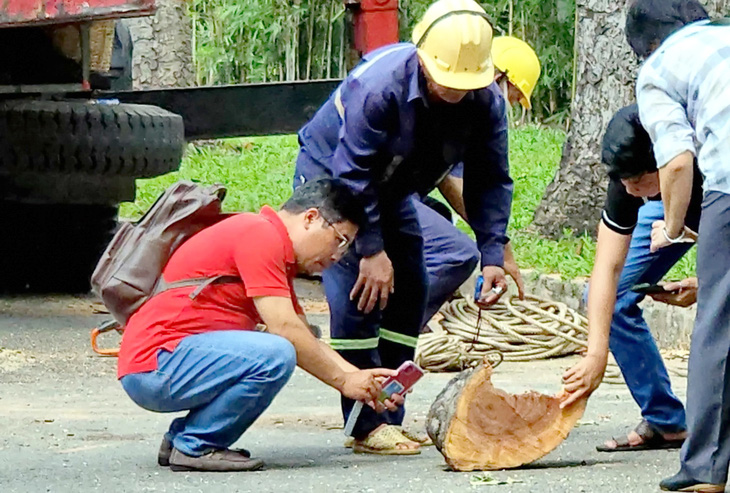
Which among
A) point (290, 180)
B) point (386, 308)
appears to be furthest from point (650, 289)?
point (290, 180)

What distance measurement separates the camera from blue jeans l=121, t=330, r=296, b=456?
4.41 m

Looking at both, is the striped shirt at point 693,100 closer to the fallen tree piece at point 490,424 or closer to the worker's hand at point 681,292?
the worker's hand at point 681,292

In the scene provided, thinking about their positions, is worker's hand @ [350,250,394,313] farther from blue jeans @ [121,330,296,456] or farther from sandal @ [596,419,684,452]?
sandal @ [596,419,684,452]

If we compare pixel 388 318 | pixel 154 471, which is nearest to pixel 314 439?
pixel 388 318

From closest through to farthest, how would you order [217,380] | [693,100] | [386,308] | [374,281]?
[693,100]
[217,380]
[374,281]
[386,308]

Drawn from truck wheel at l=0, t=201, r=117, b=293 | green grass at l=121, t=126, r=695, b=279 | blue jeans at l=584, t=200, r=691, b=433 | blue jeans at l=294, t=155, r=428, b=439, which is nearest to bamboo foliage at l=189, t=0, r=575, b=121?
green grass at l=121, t=126, r=695, b=279

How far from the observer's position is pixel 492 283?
503 centimetres

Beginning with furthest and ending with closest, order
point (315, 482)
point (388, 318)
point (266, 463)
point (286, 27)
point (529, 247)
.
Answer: point (286, 27) → point (529, 247) → point (388, 318) → point (266, 463) → point (315, 482)

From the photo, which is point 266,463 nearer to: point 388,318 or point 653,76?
point 388,318

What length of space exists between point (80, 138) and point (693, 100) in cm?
450

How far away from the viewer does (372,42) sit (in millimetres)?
9305

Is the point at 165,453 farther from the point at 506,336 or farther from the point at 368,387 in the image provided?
the point at 506,336

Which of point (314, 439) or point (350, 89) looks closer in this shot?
point (350, 89)

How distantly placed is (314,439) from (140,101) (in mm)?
4633
